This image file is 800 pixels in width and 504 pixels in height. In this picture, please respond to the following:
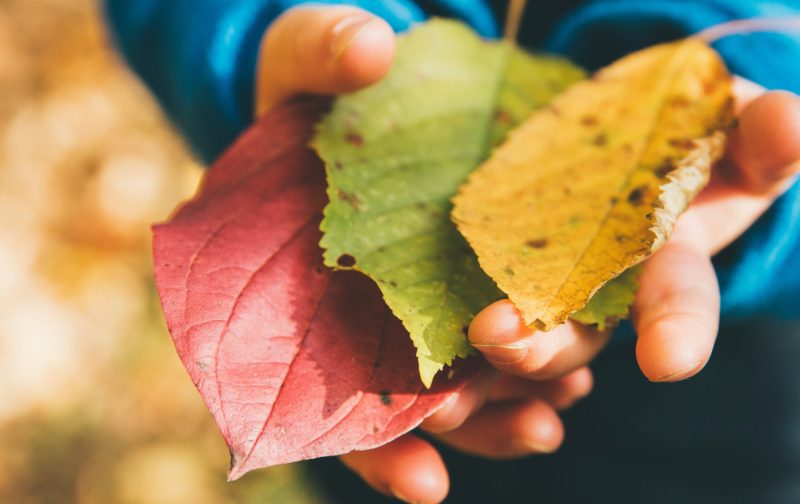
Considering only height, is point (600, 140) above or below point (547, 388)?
above

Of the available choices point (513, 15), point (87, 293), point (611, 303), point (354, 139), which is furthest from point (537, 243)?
point (87, 293)

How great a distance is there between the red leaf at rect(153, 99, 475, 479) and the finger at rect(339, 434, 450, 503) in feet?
0.50

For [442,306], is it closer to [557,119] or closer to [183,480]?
[557,119]

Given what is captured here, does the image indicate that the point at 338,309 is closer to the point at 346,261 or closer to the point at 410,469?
the point at 346,261

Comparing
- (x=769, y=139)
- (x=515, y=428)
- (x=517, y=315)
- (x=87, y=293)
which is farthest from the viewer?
(x=87, y=293)

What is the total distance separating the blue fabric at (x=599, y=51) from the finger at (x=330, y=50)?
0.15m

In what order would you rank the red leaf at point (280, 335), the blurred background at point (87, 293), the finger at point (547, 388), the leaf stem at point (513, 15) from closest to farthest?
the red leaf at point (280, 335) → the finger at point (547, 388) → the leaf stem at point (513, 15) → the blurred background at point (87, 293)

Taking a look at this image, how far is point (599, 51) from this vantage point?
842 millimetres

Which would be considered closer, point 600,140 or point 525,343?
point 525,343

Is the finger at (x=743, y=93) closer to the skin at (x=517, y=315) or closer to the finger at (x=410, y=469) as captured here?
the skin at (x=517, y=315)

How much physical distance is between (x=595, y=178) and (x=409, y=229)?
0.15 meters

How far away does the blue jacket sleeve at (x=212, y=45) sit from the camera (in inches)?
29.8

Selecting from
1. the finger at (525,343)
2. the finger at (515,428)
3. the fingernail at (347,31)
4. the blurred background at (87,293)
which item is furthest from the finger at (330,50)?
the blurred background at (87,293)

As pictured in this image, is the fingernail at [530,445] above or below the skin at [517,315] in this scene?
below
